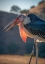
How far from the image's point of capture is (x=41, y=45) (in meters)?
19.1

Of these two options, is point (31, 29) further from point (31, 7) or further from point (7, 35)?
point (31, 7)

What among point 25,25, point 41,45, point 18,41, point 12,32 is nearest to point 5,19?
point 12,32

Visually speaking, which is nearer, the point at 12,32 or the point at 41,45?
the point at 41,45

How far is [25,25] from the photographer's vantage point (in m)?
5.46

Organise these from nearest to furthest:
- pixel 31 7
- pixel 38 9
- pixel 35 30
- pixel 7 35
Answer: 1. pixel 35 30
2. pixel 7 35
3. pixel 38 9
4. pixel 31 7

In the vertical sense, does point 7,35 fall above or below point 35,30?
below

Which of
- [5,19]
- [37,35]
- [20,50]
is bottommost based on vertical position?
[20,50]

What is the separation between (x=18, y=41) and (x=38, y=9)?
805cm

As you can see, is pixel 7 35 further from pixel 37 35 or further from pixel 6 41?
pixel 37 35

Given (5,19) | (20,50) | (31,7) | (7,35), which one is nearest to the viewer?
(20,50)

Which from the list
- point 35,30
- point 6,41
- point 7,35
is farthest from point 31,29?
point 7,35

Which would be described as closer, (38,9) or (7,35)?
(7,35)

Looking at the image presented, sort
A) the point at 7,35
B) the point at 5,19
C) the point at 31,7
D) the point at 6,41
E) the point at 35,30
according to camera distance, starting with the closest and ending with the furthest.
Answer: the point at 35,30 < the point at 6,41 < the point at 7,35 < the point at 5,19 < the point at 31,7

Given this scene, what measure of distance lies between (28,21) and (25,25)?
0.13 m
